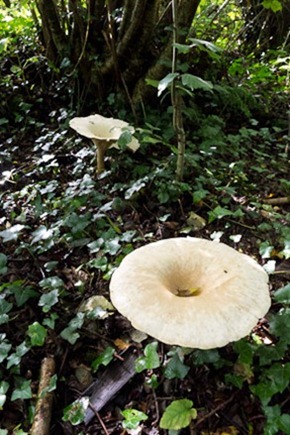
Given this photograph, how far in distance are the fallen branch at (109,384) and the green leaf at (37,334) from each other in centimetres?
36

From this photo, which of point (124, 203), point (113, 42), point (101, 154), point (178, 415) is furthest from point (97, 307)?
point (113, 42)

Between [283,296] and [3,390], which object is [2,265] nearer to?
[3,390]

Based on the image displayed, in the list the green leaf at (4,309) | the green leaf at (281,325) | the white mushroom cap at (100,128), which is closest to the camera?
the green leaf at (281,325)

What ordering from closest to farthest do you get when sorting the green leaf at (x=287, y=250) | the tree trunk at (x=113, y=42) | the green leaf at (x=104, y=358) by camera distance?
1. the green leaf at (x=104, y=358)
2. the green leaf at (x=287, y=250)
3. the tree trunk at (x=113, y=42)

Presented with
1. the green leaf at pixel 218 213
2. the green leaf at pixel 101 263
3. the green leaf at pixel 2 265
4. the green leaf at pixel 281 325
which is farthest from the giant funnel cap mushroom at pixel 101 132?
the green leaf at pixel 281 325

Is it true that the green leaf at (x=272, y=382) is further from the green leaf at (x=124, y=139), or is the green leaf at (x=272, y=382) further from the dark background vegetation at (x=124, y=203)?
the green leaf at (x=124, y=139)

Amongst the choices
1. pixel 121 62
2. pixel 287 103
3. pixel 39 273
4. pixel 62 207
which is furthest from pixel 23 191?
pixel 287 103

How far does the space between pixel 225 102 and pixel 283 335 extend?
132 inches

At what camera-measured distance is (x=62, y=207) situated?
3.13m

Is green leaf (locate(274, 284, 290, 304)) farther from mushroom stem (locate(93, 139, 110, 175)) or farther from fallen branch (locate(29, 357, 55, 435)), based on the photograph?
mushroom stem (locate(93, 139, 110, 175))

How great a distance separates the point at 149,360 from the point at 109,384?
27 cm

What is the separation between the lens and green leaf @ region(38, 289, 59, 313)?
216cm

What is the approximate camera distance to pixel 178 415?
168cm

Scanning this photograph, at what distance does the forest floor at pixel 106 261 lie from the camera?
1.83 metres
